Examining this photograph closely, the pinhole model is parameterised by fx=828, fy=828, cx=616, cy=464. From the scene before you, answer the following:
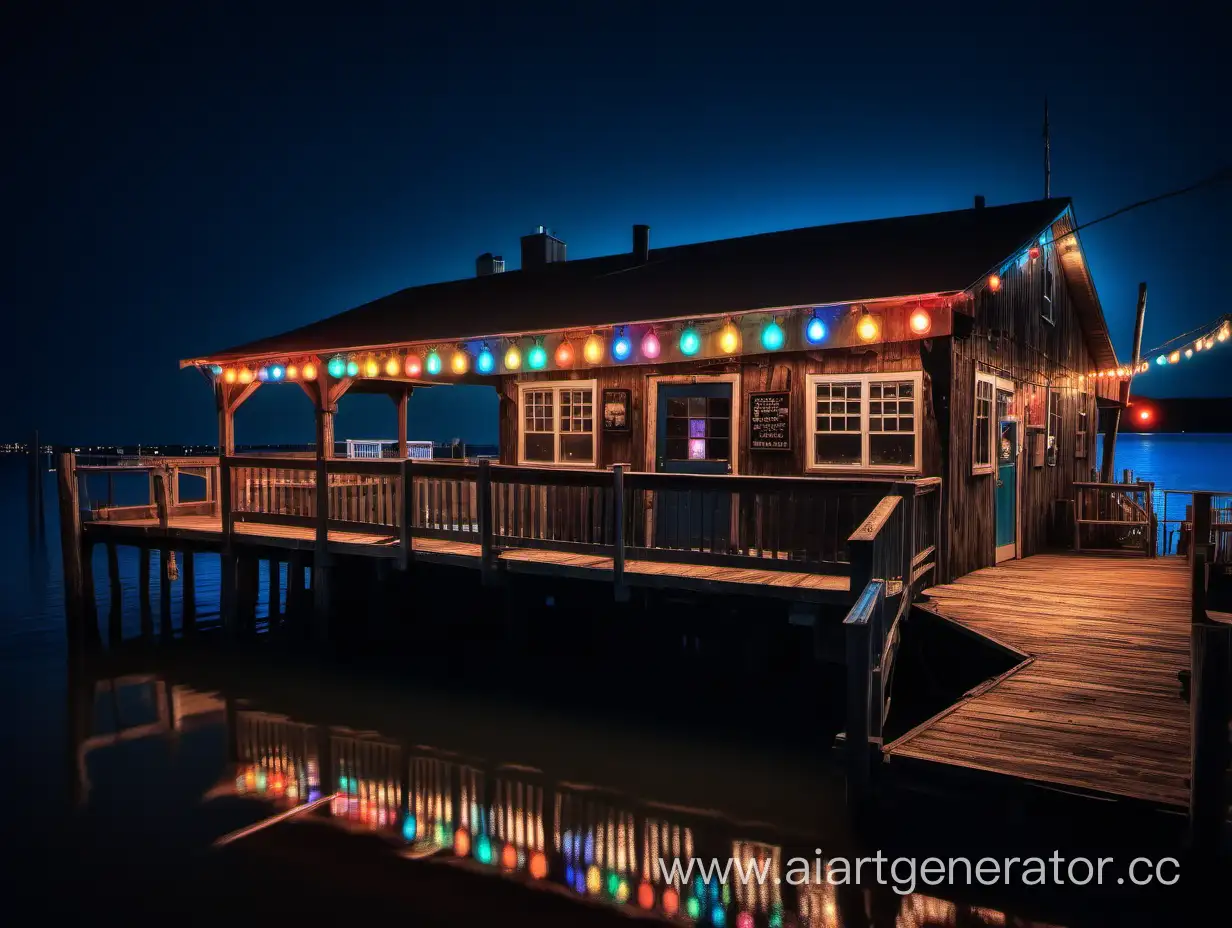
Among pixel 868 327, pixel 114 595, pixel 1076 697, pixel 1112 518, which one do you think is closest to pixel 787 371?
pixel 868 327

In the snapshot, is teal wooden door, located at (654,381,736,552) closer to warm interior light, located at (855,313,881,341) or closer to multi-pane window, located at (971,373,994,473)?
warm interior light, located at (855,313,881,341)

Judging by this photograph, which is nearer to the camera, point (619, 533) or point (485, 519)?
point (619, 533)

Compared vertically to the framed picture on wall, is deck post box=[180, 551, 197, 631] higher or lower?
lower

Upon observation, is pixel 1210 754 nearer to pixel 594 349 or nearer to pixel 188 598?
pixel 594 349

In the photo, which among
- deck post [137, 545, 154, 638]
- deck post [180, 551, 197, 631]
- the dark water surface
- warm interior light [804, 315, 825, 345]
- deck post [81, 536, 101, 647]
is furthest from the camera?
deck post [137, 545, 154, 638]

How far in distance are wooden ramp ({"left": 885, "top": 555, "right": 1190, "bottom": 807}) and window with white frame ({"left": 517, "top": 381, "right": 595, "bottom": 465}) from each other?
5.87 metres

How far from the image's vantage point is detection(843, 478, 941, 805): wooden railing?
6160 mm

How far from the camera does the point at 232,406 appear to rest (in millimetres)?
17250

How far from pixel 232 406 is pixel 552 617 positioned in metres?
8.85

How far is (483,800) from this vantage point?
8609 millimetres

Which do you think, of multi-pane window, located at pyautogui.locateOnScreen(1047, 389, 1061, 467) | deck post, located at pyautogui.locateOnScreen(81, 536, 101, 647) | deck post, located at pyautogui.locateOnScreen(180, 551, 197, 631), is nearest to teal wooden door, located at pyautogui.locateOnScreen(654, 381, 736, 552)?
multi-pane window, located at pyautogui.locateOnScreen(1047, 389, 1061, 467)

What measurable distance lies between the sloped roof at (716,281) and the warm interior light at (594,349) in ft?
0.81

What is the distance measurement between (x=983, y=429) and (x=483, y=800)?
26.9 feet

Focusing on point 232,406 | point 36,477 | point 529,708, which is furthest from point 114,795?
point 36,477
